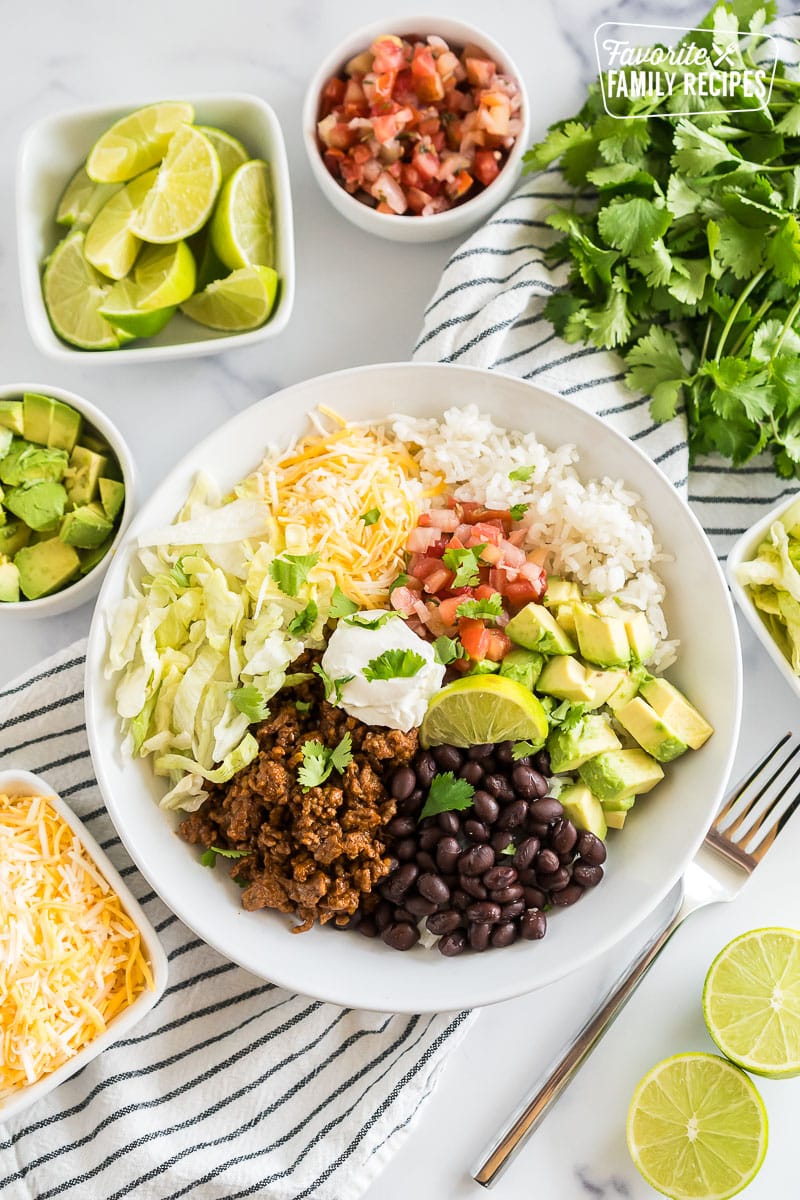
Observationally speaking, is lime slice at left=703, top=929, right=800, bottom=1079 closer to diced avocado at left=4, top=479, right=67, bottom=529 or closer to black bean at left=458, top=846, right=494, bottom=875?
black bean at left=458, top=846, right=494, bottom=875

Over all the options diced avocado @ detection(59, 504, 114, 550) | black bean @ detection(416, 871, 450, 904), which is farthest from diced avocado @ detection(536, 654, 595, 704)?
diced avocado @ detection(59, 504, 114, 550)

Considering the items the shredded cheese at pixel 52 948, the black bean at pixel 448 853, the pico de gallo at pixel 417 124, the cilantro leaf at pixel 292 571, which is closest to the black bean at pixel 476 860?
the black bean at pixel 448 853

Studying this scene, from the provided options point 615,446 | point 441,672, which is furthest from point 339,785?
point 615,446

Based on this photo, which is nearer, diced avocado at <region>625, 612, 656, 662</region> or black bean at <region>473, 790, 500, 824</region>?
black bean at <region>473, 790, 500, 824</region>

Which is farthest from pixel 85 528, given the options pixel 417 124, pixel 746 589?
pixel 746 589

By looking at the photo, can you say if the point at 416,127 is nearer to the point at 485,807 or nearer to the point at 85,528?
the point at 85,528

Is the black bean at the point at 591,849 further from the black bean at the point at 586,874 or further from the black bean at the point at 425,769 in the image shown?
the black bean at the point at 425,769

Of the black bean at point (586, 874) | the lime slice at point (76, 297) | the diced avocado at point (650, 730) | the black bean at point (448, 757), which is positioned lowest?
the black bean at point (586, 874)
